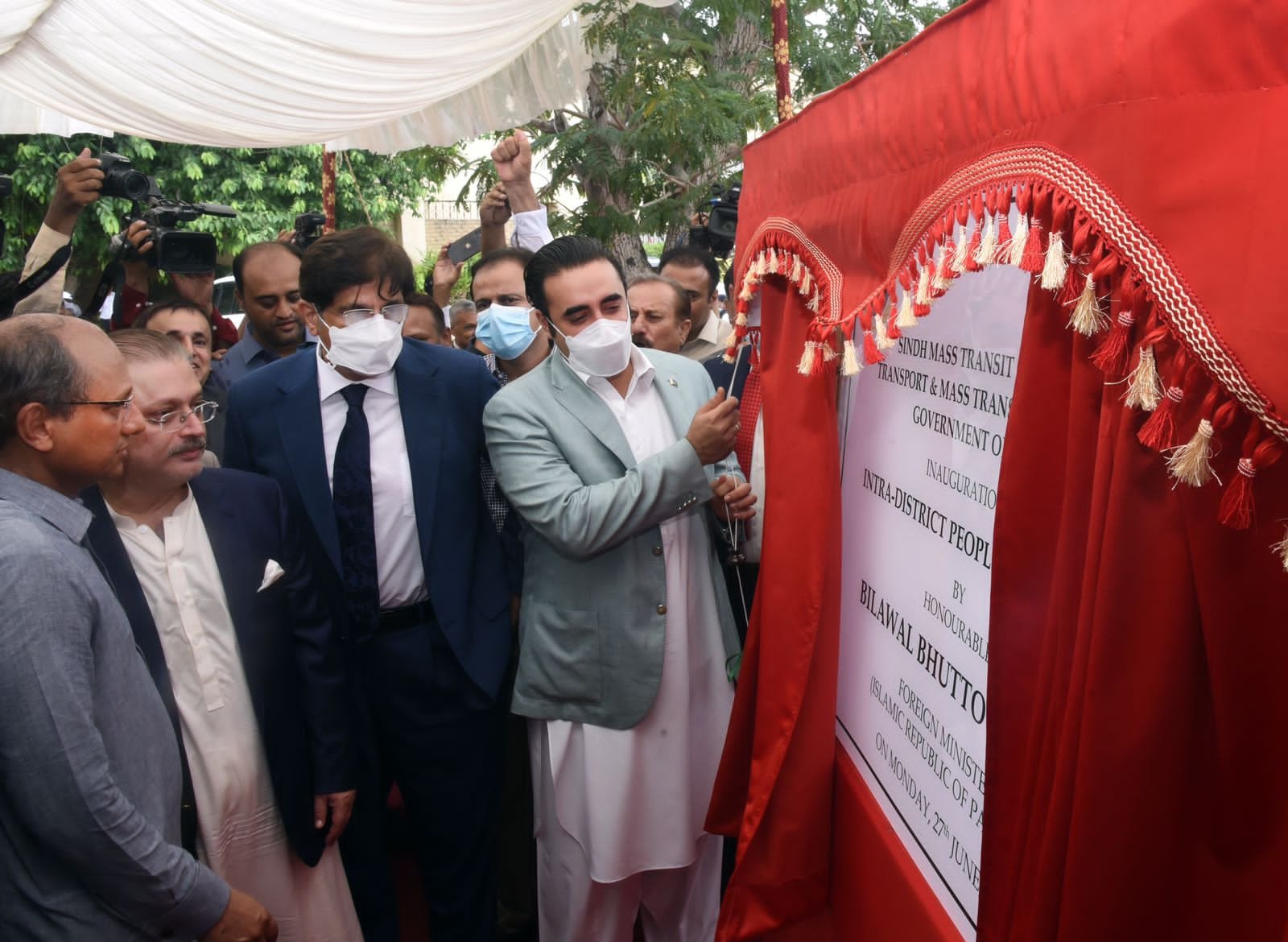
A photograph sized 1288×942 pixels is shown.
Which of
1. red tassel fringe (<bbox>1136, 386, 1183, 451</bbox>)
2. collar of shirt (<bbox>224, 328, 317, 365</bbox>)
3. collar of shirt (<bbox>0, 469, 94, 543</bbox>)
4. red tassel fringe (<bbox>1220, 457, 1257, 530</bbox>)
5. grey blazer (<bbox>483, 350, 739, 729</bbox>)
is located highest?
red tassel fringe (<bbox>1136, 386, 1183, 451</bbox>)

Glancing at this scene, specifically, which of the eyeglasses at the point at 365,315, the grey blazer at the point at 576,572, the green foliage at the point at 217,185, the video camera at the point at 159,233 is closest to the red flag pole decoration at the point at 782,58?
the grey blazer at the point at 576,572

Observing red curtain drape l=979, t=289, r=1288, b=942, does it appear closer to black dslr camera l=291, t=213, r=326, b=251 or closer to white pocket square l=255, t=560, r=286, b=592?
white pocket square l=255, t=560, r=286, b=592

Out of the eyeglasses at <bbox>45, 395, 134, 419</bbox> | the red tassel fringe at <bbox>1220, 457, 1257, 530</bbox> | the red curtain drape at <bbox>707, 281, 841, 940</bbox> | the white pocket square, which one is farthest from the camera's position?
the white pocket square

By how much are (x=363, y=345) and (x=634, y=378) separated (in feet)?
2.31

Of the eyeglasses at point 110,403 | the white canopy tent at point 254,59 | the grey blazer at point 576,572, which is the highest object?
the white canopy tent at point 254,59

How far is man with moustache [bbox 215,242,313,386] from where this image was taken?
3.73 m

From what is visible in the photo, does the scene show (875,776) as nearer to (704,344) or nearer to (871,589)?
(871,589)

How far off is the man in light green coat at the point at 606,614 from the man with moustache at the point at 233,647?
53 centimetres

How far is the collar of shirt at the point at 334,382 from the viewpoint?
2670 millimetres

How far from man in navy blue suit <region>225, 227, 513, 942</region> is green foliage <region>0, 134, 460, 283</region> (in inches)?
383

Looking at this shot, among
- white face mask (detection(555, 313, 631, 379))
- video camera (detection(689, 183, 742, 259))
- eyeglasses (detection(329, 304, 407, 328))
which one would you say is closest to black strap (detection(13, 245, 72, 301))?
eyeglasses (detection(329, 304, 407, 328))

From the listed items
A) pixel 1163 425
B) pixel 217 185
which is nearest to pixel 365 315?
pixel 1163 425

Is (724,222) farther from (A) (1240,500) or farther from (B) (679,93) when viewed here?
(A) (1240,500)

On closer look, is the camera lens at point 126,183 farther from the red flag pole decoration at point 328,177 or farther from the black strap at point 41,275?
the red flag pole decoration at point 328,177
